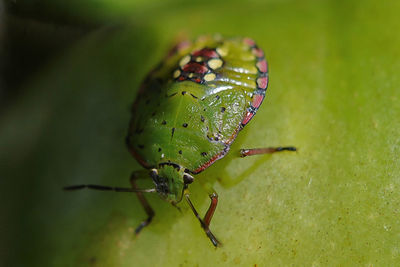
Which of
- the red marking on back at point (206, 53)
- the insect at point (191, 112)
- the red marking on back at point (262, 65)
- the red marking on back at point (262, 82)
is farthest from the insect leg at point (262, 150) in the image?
the red marking on back at point (206, 53)

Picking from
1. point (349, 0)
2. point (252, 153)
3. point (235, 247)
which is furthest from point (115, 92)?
point (349, 0)

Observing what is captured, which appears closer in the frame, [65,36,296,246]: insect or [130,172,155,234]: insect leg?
[130,172,155,234]: insect leg

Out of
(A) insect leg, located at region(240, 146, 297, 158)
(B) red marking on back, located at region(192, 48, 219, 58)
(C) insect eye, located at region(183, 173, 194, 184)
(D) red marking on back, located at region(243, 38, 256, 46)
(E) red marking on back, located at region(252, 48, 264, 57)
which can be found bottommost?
(C) insect eye, located at region(183, 173, 194, 184)

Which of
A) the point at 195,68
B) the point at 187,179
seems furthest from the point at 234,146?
the point at 195,68

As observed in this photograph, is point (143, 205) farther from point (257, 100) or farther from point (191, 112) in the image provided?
point (257, 100)

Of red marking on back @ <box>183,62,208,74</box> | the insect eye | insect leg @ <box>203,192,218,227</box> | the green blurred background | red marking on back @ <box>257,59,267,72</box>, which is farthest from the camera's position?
red marking on back @ <box>183,62,208,74</box>

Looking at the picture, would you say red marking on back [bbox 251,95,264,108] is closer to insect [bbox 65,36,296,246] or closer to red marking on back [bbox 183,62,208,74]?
insect [bbox 65,36,296,246]

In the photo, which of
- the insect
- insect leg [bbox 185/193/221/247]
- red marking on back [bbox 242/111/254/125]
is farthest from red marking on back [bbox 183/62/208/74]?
insect leg [bbox 185/193/221/247]

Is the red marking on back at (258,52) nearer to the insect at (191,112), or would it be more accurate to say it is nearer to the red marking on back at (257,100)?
the insect at (191,112)

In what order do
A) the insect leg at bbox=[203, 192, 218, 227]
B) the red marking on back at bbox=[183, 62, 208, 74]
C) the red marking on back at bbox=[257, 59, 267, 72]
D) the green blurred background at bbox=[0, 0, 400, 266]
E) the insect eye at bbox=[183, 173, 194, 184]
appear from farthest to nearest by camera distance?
1. the red marking on back at bbox=[183, 62, 208, 74]
2. the red marking on back at bbox=[257, 59, 267, 72]
3. the insect eye at bbox=[183, 173, 194, 184]
4. the insect leg at bbox=[203, 192, 218, 227]
5. the green blurred background at bbox=[0, 0, 400, 266]
